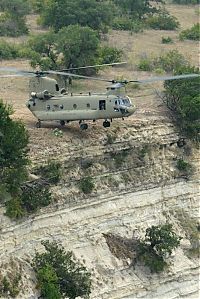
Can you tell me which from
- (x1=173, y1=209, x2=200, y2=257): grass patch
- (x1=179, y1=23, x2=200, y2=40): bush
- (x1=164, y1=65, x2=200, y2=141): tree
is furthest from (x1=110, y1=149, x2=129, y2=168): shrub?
(x1=179, y1=23, x2=200, y2=40): bush

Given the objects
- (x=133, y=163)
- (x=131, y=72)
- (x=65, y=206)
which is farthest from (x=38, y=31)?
(x=65, y=206)

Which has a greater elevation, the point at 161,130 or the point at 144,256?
the point at 161,130

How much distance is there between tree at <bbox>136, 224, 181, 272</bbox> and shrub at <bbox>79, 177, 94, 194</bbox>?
14.0 feet

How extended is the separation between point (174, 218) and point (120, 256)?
19.1ft

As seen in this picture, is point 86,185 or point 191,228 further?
point 191,228

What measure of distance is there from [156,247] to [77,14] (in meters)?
37.3

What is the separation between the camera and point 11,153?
3425cm

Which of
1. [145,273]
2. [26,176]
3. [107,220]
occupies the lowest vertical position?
[145,273]

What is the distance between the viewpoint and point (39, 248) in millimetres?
35219

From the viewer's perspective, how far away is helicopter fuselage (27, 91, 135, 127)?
1603 inches

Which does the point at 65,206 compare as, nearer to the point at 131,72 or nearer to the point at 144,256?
the point at 144,256

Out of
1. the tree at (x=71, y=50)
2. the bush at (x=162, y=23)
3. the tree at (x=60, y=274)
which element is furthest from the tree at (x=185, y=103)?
the bush at (x=162, y=23)

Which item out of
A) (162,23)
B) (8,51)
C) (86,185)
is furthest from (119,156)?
(162,23)

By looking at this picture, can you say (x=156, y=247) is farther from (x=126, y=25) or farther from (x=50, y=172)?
(x=126, y=25)
